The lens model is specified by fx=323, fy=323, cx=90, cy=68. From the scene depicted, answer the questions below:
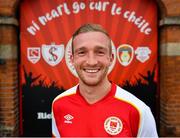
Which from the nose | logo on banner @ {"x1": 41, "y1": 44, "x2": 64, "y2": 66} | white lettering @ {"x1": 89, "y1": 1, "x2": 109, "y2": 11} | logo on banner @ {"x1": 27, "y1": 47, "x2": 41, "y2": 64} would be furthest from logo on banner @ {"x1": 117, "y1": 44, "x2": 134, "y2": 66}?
the nose

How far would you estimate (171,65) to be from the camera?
19.3 feet

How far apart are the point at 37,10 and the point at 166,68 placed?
265cm

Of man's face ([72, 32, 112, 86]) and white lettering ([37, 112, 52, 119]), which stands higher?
man's face ([72, 32, 112, 86])

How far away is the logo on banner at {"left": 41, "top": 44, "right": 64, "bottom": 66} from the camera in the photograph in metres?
6.20

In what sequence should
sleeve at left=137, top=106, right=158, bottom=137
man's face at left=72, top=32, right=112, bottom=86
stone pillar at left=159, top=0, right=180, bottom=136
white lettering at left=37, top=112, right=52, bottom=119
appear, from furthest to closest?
white lettering at left=37, top=112, right=52, bottom=119 < stone pillar at left=159, top=0, right=180, bottom=136 < sleeve at left=137, top=106, right=158, bottom=137 < man's face at left=72, top=32, right=112, bottom=86

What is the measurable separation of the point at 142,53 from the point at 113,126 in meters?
4.18

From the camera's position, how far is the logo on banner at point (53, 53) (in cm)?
620

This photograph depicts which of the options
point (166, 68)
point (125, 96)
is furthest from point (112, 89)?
point (166, 68)

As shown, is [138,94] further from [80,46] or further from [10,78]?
[80,46]

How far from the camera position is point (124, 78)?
6246 millimetres

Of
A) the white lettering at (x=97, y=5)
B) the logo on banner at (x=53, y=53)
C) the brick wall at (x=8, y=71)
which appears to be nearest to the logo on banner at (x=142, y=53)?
the white lettering at (x=97, y=5)

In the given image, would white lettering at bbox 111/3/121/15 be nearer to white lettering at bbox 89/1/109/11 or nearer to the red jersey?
white lettering at bbox 89/1/109/11

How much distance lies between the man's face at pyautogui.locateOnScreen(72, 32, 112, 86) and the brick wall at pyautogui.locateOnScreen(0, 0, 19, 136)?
12.8 ft

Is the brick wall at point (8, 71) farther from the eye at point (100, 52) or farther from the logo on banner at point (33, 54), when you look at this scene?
the eye at point (100, 52)
